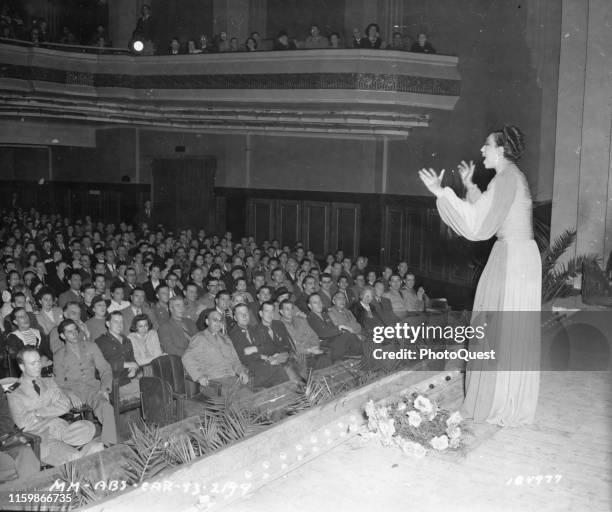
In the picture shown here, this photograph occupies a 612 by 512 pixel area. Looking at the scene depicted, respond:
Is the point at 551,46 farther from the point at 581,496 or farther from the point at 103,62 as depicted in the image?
the point at 103,62

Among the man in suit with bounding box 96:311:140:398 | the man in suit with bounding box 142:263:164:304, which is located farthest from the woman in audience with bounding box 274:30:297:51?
the man in suit with bounding box 96:311:140:398

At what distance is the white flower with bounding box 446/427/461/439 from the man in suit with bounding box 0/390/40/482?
2452 mm

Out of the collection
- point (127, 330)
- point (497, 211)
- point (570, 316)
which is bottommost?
point (127, 330)

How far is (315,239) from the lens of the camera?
1594 centimetres

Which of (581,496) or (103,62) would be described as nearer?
(581,496)

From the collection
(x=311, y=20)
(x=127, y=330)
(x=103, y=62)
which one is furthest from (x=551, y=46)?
(x=103, y=62)

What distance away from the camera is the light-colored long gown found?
3.94 meters

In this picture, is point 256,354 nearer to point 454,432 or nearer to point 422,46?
point 454,432

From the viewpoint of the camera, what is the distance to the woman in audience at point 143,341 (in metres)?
6.49

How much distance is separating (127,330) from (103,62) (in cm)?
871

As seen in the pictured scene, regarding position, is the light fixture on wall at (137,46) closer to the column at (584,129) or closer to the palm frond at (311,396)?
the column at (584,129)

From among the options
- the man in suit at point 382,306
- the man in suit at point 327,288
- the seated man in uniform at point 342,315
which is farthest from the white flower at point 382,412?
the man in suit at point 327,288

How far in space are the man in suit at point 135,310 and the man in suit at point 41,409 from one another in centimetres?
240

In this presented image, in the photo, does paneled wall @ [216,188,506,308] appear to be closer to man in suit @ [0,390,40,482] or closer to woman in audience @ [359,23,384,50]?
woman in audience @ [359,23,384,50]
